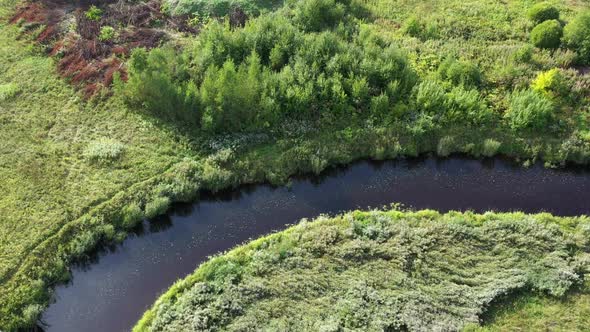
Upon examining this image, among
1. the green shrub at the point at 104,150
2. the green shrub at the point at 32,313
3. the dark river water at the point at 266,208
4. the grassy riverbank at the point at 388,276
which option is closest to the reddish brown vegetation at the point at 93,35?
the green shrub at the point at 104,150

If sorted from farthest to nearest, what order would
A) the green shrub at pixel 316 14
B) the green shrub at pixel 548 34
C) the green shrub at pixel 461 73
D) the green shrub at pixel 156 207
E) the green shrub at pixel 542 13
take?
1. the green shrub at pixel 316 14
2. the green shrub at pixel 542 13
3. the green shrub at pixel 548 34
4. the green shrub at pixel 461 73
5. the green shrub at pixel 156 207

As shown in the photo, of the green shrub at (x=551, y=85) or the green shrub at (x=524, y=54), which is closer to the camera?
the green shrub at (x=551, y=85)

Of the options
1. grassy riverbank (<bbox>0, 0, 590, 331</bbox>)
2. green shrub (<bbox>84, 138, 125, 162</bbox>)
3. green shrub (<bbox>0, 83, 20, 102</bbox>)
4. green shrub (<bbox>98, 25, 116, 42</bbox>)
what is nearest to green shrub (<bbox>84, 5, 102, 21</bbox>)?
green shrub (<bbox>98, 25, 116, 42</bbox>)

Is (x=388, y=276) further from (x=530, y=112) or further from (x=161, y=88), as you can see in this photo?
(x=161, y=88)

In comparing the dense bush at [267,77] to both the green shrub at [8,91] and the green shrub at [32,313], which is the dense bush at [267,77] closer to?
the green shrub at [8,91]

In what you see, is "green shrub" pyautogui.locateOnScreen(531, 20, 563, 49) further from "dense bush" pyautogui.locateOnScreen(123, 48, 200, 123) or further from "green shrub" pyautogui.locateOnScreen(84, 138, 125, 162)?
"green shrub" pyautogui.locateOnScreen(84, 138, 125, 162)

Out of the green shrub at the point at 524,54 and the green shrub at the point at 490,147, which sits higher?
the green shrub at the point at 524,54

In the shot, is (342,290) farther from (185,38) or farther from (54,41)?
(54,41)
